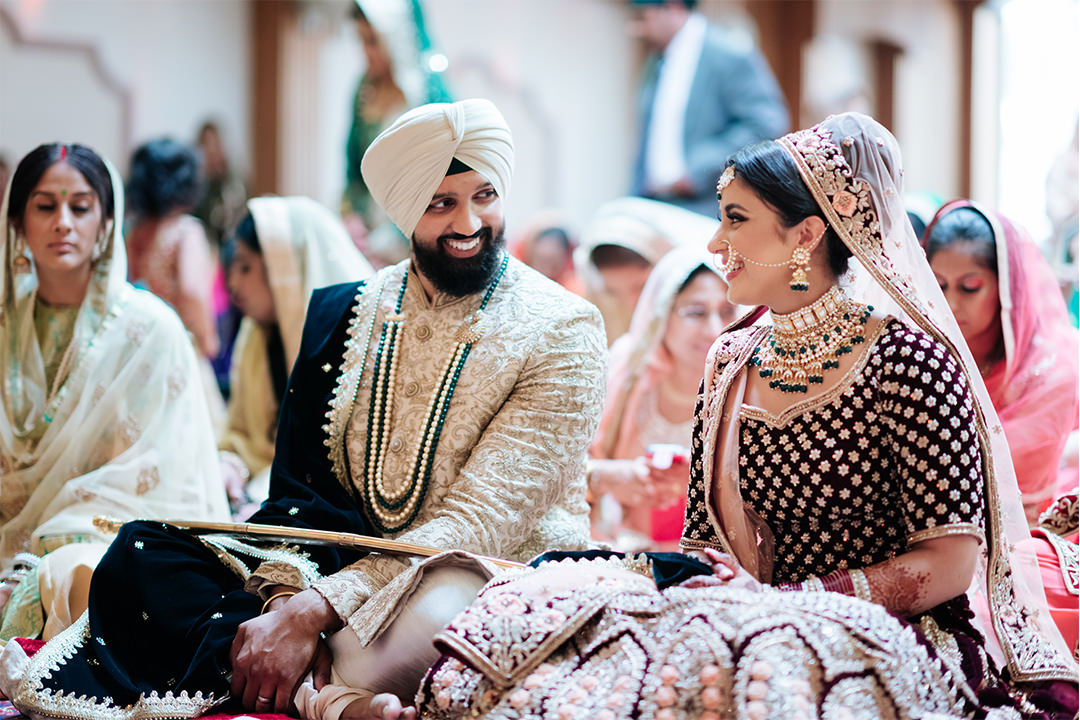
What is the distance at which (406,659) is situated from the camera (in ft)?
7.71

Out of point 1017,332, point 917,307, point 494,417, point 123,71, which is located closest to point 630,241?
point 1017,332

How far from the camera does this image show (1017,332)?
9.94 ft

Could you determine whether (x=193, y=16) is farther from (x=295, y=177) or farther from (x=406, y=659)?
(x=406, y=659)

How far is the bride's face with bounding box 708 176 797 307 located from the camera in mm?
2275

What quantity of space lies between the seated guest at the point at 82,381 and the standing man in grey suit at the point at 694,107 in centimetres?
309

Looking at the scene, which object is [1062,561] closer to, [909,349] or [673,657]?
[909,349]

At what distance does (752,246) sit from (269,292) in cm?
234

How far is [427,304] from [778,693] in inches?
59.4

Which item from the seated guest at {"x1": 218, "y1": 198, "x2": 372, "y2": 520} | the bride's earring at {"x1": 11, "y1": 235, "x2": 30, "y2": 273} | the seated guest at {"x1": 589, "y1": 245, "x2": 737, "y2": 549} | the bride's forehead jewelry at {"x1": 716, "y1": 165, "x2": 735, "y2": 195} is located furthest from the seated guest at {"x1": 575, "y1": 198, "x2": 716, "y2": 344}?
the bride's forehead jewelry at {"x1": 716, "y1": 165, "x2": 735, "y2": 195}

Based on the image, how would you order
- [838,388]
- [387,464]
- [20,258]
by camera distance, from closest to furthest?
1. [838,388]
2. [387,464]
3. [20,258]

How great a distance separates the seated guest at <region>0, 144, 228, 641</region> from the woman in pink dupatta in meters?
2.13

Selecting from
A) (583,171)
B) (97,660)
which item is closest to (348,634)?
(97,660)

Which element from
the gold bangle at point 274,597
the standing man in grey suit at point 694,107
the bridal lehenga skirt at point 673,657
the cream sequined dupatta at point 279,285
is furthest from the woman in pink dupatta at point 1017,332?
the standing man in grey suit at point 694,107

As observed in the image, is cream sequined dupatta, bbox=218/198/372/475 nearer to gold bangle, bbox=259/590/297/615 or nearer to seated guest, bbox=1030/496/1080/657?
gold bangle, bbox=259/590/297/615
